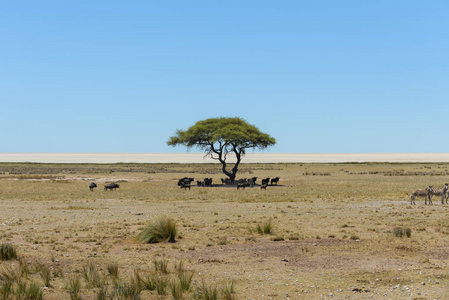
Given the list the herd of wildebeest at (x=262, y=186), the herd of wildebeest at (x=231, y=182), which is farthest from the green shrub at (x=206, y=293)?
the herd of wildebeest at (x=231, y=182)

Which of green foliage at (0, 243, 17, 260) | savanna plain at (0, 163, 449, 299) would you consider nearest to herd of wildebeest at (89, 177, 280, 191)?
savanna plain at (0, 163, 449, 299)

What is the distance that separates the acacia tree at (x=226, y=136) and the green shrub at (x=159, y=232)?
40554 mm

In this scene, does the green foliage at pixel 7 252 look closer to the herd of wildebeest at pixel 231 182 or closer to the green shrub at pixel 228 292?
the green shrub at pixel 228 292

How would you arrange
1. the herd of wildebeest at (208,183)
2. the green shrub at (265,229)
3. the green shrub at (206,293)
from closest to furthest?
the green shrub at (206,293), the green shrub at (265,229), the herd of wildebeest at (208,183)

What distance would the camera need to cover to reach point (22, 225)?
76.8 ft

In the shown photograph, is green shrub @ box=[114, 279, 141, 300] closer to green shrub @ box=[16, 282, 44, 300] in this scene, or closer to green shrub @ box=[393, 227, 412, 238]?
green shrub @ box=[16, 282, 44, 300]

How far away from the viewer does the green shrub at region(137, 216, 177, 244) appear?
19.5 meters

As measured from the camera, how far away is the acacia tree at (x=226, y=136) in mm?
61375

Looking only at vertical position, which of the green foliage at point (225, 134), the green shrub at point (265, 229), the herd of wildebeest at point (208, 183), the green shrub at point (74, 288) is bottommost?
the green shrub at point (74, 288)

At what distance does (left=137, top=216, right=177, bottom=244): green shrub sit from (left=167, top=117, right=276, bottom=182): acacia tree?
40.6m

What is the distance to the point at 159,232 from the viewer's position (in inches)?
769

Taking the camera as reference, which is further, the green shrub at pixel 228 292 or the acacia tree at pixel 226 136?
the acacia tree at pixel 226 136

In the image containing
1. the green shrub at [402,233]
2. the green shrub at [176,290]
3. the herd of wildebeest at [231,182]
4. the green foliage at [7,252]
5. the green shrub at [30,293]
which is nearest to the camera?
the green shrub at [30,293]

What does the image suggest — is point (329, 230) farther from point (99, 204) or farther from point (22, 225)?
point (99, 204)
